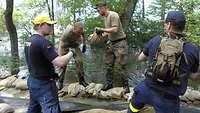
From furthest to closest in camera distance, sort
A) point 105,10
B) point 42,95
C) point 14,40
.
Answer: point 14,40, point 105,10, point 42,95

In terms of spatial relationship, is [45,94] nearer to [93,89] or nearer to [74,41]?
[74,41]

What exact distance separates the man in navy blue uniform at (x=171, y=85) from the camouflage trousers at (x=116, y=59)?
377 cm

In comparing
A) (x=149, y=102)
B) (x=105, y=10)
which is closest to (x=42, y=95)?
(x=149, y=102)

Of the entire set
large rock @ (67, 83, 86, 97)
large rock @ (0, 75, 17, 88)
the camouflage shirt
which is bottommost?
large rock @ (0, 75, 17, 88)

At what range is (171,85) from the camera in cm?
425

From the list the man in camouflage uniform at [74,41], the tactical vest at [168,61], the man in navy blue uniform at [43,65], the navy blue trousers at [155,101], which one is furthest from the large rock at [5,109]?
the tactical vest at [168,61]

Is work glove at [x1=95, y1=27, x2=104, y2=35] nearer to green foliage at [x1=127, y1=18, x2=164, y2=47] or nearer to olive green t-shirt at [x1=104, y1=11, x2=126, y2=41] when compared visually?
olive green t-shirt at [x1=104, y1=11, x2=126, y2=41]

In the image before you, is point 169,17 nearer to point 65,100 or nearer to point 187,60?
point 187,60

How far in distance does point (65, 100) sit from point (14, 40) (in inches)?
199

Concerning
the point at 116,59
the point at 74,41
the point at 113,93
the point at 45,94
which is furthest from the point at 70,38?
the point at 45,94

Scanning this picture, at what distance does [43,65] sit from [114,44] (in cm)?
336

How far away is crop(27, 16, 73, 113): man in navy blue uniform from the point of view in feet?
16.1

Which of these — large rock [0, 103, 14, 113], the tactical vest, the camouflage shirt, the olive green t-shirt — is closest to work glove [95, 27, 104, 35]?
the olive green t-shirt

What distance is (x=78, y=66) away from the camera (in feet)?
29.0
